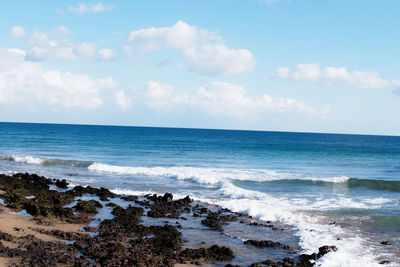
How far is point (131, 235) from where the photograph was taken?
1427cm

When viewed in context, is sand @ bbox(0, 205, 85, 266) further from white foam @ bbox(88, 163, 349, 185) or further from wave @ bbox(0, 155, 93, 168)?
wave @ bbox(0, 155, 93, 168)

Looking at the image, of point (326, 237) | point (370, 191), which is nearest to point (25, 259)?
point (326, 237)

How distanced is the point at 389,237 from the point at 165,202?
37.7ft

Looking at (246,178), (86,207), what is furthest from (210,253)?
(246,178)

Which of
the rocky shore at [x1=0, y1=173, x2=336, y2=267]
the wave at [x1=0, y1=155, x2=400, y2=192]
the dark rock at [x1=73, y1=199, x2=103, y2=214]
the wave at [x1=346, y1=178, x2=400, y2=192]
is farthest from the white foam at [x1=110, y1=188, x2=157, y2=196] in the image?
the wave at [x1=346, y1=178, x2=400, y2=192]

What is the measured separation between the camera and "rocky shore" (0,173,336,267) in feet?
37.8

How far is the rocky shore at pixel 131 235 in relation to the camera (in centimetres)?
1153

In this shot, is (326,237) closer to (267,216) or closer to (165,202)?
(267,216)

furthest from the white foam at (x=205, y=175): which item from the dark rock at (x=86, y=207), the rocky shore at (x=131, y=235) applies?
the dark rock at (x=86, y=207)

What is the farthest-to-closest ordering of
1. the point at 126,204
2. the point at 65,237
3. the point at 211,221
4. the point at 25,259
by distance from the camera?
the point at 126,204 < the point at 211,221 < the point at 65,237 < the point at 25,259

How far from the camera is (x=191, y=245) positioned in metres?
13.6

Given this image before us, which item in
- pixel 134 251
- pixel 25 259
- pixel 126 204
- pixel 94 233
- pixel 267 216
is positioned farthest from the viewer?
pixel 126 204

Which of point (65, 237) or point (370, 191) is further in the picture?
point (370, 191)

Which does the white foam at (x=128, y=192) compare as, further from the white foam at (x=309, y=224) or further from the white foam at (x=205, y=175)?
the white foam at (x=205, y=175)
